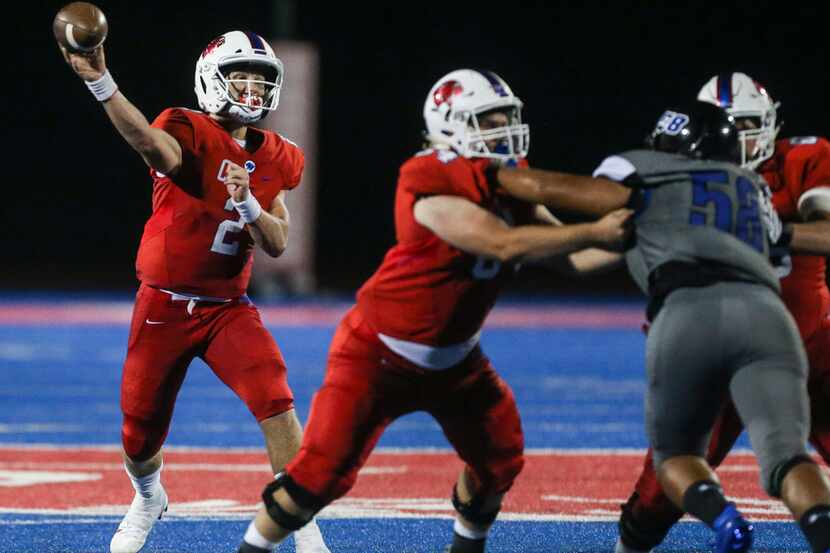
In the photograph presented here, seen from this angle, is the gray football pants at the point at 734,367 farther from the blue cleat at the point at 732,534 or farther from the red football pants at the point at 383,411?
the red football pants at the point at 383,411

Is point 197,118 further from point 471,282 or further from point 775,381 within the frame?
point 775,381

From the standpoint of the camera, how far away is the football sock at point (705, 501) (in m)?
3.94

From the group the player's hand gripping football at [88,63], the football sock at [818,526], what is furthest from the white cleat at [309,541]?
the football sock at [818,526]

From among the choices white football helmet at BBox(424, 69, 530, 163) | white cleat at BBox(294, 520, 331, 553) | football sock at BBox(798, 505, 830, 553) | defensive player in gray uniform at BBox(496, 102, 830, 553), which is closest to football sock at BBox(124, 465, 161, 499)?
white cleat at BBox(294, 520, 331, 553)

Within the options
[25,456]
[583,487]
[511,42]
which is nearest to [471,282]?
[583,487]

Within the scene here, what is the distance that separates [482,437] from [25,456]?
415cm

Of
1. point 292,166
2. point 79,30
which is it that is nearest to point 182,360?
point 292,166

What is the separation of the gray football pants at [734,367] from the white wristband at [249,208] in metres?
1.52

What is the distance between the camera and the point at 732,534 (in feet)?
12.6

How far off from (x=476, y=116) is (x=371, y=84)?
24761 mm

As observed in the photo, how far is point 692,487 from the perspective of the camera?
4.01m

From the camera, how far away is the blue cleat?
383 cm

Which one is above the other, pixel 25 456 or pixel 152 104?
pixel 25 456

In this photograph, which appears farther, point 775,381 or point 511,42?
point 511,42
